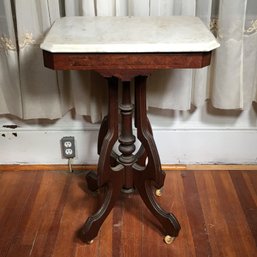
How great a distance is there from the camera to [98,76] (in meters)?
1.56

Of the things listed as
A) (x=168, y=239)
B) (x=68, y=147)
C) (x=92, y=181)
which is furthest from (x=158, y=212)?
(x=68, y=147)

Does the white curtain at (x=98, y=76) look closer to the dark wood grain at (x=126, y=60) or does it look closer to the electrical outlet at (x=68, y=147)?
the electrical outlet at (x=68, y=147)

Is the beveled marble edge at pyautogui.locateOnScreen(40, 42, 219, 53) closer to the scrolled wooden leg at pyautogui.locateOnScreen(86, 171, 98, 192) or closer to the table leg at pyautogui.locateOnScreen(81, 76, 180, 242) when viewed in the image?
the table leg at pyautogui.locateOnScreen(81, 76, 180, 242)

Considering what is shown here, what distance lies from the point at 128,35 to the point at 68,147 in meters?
0.85

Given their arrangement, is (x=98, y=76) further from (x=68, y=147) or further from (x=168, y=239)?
(x=168, y=239)

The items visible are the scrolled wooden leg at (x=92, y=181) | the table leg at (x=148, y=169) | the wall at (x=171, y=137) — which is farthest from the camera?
the wall at (x=171, y=137)

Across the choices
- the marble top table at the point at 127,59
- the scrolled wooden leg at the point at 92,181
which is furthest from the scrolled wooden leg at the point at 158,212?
the scrolled wooden leg at the point at 92,181

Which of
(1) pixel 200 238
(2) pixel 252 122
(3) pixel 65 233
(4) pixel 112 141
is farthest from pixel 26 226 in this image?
(2) pixel 252 122

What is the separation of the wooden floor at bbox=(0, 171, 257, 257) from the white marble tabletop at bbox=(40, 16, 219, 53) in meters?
0.79

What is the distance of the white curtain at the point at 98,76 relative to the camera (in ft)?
4.62

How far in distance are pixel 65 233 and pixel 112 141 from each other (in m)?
0.47

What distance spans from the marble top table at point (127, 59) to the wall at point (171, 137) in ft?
1.08

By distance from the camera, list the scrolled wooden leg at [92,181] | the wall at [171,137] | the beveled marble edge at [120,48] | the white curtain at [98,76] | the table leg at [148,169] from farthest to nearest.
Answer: the wall at [171,137], the scrolled wooden leg at [92,181], the white curtain at [98,76], the table leg at [148,169], the beveled marble edge at [120,48]

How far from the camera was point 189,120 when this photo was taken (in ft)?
5.87
